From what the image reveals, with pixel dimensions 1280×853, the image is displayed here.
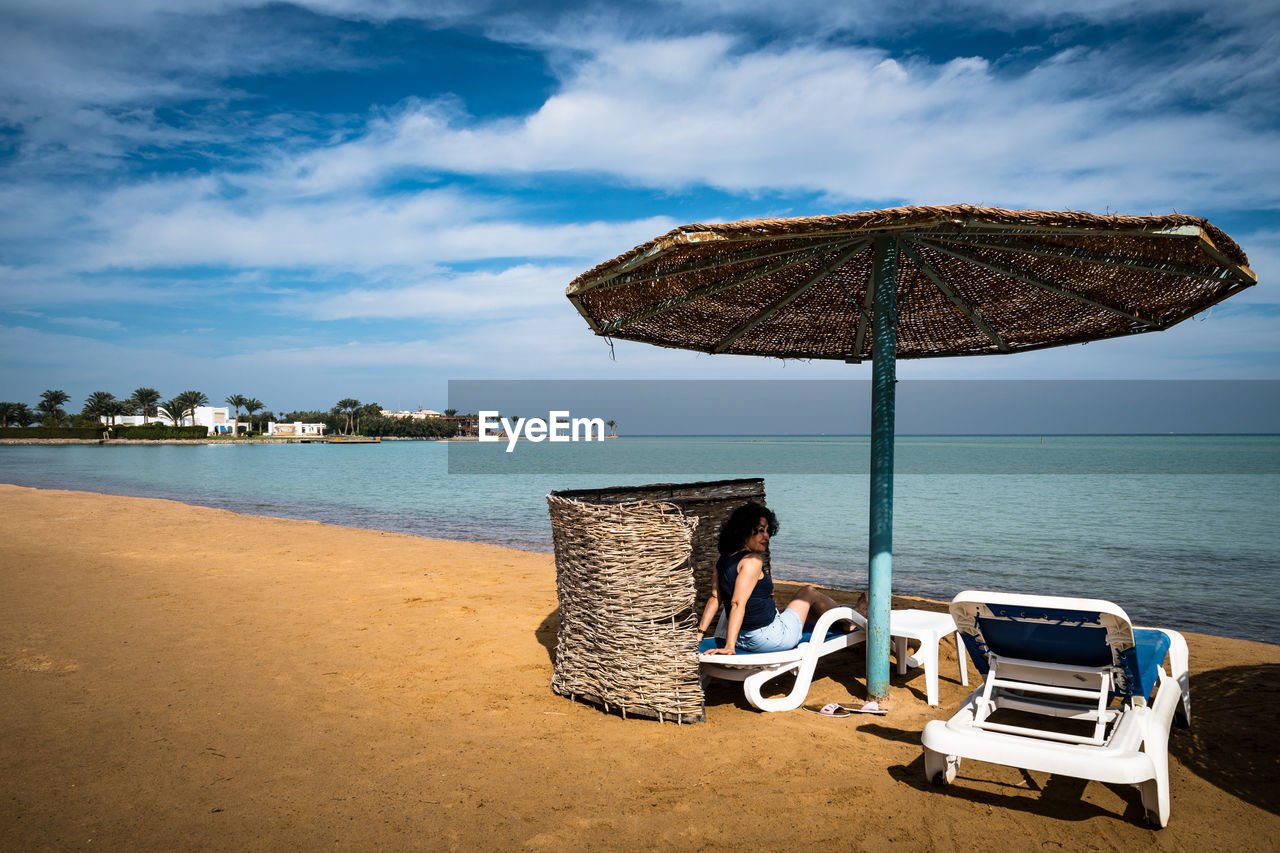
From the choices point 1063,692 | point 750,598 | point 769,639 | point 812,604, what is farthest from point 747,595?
point 1063,692

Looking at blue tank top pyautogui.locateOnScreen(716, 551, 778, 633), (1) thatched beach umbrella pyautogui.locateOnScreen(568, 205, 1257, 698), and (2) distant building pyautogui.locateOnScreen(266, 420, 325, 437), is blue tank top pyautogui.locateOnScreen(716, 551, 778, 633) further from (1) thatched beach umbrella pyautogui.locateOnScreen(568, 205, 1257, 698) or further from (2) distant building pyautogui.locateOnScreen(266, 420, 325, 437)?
(2) distant building pyautogui.locateOnScreen(266, 420, 325, 437)

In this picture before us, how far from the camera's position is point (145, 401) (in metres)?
108

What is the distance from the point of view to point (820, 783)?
3.01 meters

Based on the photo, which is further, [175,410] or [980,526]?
[175,410]

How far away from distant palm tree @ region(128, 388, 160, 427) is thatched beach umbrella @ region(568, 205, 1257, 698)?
126 m

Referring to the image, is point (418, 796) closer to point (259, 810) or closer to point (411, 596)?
point (259, 810)

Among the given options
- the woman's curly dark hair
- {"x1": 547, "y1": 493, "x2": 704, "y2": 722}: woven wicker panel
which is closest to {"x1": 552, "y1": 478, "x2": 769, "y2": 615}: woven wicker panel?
the woman's curly dark hair

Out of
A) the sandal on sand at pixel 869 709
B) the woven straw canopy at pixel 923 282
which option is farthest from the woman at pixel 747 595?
the woven straw canopy at pixel 923 282

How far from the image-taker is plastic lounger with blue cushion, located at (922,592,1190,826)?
2.59 metres

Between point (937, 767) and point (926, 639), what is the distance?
1.22 m

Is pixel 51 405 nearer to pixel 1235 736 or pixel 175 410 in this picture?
pixel 175 410

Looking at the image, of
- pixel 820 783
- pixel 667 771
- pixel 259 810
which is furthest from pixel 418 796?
pixel 820 783

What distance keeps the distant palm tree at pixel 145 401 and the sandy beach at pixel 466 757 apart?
122m

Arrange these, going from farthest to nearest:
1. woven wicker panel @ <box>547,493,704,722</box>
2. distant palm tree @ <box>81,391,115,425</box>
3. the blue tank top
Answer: distant palm tree @ <box>81,391,115,425</box> < the blue tank top < woven wicker panel @ <box>547,493,704,722</box>
